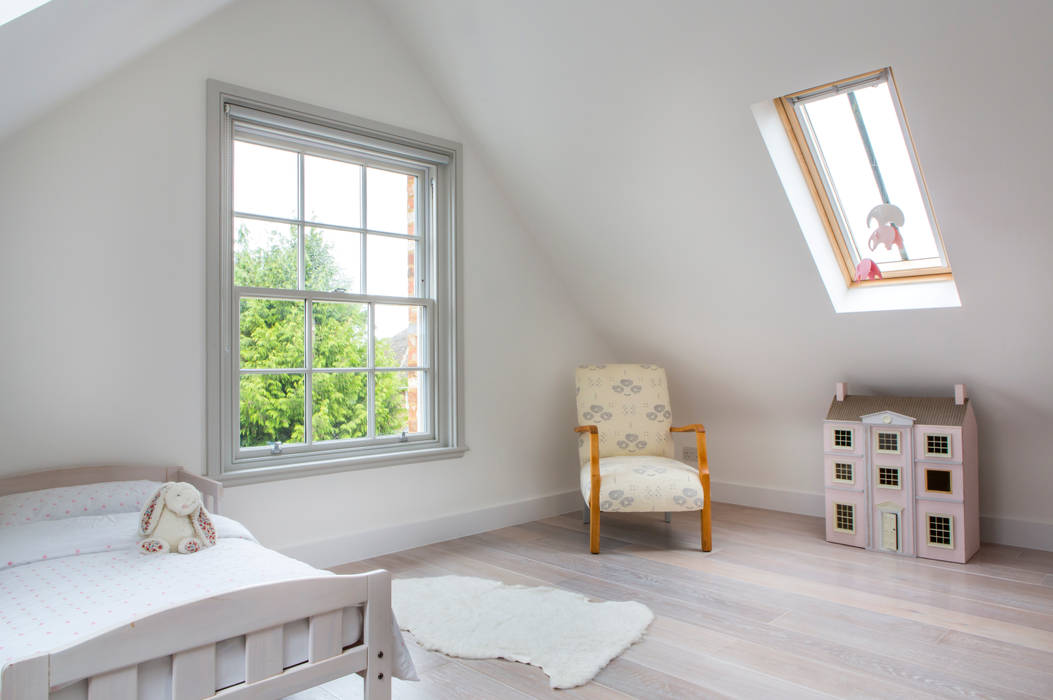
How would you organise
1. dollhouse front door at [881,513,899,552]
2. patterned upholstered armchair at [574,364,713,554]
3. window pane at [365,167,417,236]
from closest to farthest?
1. dollhouse front door at [881,513,899,552]
2. window pane at [365,167,417,236]
3. patterned upholstered armchair at [574,364,713,554]

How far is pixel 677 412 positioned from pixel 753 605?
7.30 ft

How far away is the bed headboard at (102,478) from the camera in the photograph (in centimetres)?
234

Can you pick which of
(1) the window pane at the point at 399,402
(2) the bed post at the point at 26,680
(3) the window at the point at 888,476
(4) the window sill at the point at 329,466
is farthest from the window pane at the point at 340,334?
(3) the window at the point at 888,476

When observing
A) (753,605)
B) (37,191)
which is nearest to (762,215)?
(753,605)

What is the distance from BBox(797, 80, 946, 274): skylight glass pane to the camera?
117 inches

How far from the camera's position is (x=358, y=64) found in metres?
3.41

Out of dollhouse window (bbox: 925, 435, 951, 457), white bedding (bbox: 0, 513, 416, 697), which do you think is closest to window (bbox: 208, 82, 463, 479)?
white bedding (bbox: 0, 513, 416, 697)

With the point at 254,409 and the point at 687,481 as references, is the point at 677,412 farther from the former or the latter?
the point at 254,409

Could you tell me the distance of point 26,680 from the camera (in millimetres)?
1205

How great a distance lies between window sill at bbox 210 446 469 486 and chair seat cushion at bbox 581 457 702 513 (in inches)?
32.2

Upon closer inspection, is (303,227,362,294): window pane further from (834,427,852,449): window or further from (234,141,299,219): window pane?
(834,427,852,449): window

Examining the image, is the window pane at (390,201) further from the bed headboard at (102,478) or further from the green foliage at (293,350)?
the bed headboard at (102,478)

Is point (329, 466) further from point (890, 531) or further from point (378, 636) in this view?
point (890, 531)

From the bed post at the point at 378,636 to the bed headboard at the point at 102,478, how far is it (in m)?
1.10
